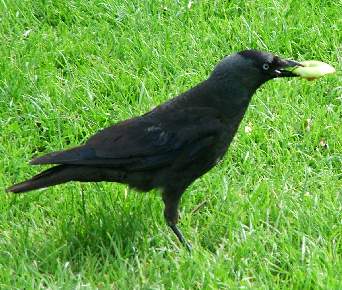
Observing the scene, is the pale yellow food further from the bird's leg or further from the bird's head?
the bird's leg

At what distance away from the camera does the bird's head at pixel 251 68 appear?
4922mm

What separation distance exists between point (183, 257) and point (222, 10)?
289 centimetres

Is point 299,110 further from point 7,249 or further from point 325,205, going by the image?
point 7,249

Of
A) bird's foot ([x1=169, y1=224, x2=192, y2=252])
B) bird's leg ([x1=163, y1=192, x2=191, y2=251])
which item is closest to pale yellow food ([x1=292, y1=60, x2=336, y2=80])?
bird's leg ([x1=163, y1=192, x2=191, y2=251])

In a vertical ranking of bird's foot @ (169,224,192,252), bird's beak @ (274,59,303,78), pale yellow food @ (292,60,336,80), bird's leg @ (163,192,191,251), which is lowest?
bird's foot @ (169,224,192,252)

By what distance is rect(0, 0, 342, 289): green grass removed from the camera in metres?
4.58

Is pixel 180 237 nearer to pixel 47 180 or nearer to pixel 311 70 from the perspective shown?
pixel 47 180

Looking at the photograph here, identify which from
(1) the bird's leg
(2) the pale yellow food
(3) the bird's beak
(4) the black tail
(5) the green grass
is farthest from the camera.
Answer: (2) the pale yellow food

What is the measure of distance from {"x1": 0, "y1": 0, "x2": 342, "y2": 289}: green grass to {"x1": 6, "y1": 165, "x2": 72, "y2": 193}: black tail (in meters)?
0.30

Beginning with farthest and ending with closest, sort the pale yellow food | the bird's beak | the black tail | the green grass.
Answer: the pale yellow food, the bird's beak, the black tail, the green grass

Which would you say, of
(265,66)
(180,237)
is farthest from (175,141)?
(265,66)

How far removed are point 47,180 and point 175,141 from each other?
0.68 metres

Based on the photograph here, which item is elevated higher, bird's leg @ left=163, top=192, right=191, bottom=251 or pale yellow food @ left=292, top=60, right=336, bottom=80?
pale yellow food @ left=292, top=60, right=336, bottom=80

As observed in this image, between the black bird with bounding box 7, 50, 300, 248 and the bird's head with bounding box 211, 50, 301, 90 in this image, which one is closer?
the black bird with bounding box 7, 50, 300, 248
